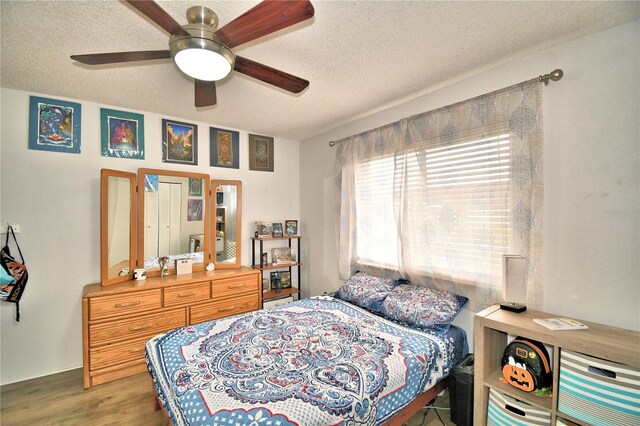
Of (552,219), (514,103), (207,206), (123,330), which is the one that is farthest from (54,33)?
(552,219)

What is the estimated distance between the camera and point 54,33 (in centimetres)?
165

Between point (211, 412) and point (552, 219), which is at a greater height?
point (552, 219)

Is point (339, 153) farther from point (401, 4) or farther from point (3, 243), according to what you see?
point (3, 243)

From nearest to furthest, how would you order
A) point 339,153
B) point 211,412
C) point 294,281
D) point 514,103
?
1. point 211,412
2. point 514,103
3. point 339,153
4. point 294,281

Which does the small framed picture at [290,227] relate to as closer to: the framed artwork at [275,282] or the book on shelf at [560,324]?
the framed artwork at [275,282]

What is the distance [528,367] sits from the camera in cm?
155

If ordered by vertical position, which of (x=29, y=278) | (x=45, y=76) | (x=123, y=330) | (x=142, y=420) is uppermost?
(x=45, y=76)

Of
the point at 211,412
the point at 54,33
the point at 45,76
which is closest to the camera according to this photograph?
the point at 211,412

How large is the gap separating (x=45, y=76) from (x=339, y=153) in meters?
2.69

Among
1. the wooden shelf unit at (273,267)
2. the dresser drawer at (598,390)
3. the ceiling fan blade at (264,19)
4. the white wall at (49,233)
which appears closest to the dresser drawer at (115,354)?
the white wall at (49,233)

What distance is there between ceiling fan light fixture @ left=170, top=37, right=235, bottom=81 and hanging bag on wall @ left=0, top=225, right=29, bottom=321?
2.34m

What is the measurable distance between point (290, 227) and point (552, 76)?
3058mm

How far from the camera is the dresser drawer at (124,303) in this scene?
7.70 ft

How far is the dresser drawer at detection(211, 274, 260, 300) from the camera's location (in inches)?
117
